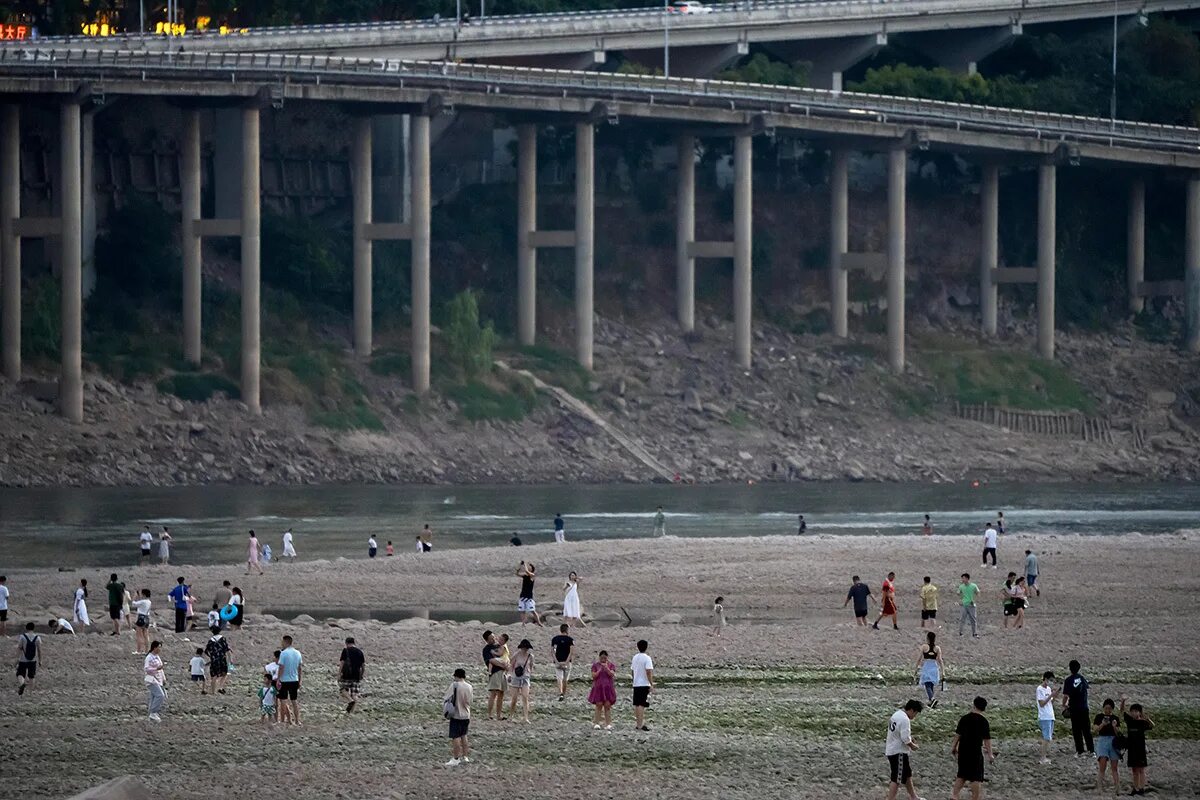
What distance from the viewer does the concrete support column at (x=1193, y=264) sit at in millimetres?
122000

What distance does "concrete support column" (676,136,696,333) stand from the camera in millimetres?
112000

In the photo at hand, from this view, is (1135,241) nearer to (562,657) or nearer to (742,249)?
(742,249)

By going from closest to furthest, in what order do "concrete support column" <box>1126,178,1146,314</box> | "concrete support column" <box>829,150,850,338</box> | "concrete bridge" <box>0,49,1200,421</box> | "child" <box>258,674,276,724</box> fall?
1. "child" <box>258,674,276,724</box>
2. "concrete bridge" <box>0,49,1200,421</box>
3. "concrete support column" <box>829,150,850,338</box>
4. "concrete support column" <box>1126,178,1146,314</box>

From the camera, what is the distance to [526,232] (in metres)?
109

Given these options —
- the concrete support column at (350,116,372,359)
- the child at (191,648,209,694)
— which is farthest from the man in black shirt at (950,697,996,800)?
the concrete support column at (350,116,372,359)

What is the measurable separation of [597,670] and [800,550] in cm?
2880

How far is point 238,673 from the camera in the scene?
41.2 metres

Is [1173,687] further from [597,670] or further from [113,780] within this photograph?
[113,780]

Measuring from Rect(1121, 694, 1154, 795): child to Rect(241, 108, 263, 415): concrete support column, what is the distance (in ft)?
219

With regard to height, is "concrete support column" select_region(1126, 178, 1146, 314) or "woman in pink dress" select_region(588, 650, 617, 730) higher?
"concrete support column" select_region(1126, 178, 1146, 314)

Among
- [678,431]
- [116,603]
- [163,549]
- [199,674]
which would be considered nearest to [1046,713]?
[199,674]

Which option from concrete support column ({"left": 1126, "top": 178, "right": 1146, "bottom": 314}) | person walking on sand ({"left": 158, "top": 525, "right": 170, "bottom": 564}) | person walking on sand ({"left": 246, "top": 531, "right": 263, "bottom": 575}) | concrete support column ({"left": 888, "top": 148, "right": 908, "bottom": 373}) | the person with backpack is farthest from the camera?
concrete support column ({"left": 1126, "top": 178, "right": 1146, "bottom": 314})

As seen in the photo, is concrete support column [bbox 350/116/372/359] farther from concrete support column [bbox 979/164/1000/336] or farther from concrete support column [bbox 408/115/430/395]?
concrete support column [bbox 979/164/1000/336]

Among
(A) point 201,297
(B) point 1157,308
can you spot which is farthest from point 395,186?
(B) point 1157,308
